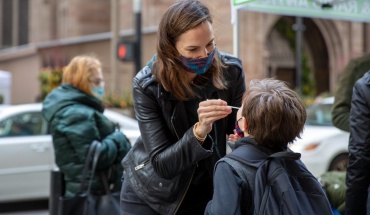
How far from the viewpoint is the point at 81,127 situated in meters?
4.51

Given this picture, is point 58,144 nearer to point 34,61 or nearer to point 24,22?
point 34,61

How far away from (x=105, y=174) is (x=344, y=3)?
2.49 m

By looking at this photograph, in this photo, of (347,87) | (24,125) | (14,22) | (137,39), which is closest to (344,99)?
(347,87)

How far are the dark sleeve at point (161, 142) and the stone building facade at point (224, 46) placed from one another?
553 inches

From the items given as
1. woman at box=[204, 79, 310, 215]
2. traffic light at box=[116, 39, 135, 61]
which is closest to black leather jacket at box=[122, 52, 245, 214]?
woman at box=[204, 79, 310, 215]

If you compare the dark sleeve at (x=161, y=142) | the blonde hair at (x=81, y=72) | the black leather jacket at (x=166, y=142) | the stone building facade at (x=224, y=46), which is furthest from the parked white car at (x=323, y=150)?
the stone building facade at (x=224, y=46)

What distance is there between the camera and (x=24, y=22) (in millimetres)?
38156

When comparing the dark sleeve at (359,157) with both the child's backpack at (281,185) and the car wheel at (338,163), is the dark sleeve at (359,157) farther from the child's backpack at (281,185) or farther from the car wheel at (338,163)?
the car wheel at (338,163)

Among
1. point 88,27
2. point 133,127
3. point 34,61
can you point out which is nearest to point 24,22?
point 88,27

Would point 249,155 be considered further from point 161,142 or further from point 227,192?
point 161,142

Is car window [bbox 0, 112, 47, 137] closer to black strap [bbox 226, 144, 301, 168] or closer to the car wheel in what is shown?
the car wheel

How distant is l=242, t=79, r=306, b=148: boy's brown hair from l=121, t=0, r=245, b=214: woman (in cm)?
16

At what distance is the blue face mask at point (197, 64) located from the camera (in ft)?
8.58

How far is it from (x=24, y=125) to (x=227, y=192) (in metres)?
6.97
